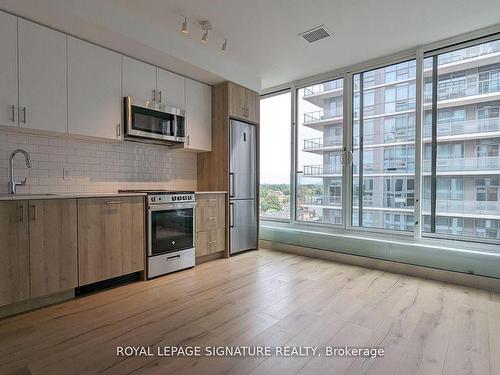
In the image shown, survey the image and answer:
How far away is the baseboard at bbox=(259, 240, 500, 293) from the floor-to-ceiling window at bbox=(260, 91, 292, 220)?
28.5 inches

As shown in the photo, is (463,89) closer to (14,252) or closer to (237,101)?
(237,101)

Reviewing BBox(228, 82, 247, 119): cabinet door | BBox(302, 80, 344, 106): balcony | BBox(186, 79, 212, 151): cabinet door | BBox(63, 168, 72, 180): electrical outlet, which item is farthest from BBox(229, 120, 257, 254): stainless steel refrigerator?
BBox(63, 168, 72, 180): electrical outlet

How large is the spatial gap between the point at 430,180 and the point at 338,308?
2.08m

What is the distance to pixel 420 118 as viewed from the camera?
11.1 feet

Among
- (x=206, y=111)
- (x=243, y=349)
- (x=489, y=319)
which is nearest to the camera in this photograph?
(x=243, y=349)

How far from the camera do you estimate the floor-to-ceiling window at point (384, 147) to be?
3.54 metres

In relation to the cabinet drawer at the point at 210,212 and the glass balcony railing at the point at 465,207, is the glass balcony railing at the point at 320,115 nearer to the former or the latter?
the glass balcony railing at the point at 465,207

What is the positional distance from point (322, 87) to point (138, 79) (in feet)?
8.68

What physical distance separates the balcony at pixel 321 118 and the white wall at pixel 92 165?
1.95m

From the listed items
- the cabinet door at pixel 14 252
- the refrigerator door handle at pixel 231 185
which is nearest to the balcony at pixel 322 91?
→ the refrigerator door handle at pixel 231 185

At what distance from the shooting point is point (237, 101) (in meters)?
4.01

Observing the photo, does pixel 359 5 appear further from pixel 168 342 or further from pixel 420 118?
pixel 168 342

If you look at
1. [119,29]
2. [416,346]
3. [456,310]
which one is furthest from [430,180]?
[119,29]

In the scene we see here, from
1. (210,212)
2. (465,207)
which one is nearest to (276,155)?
(210,212)
